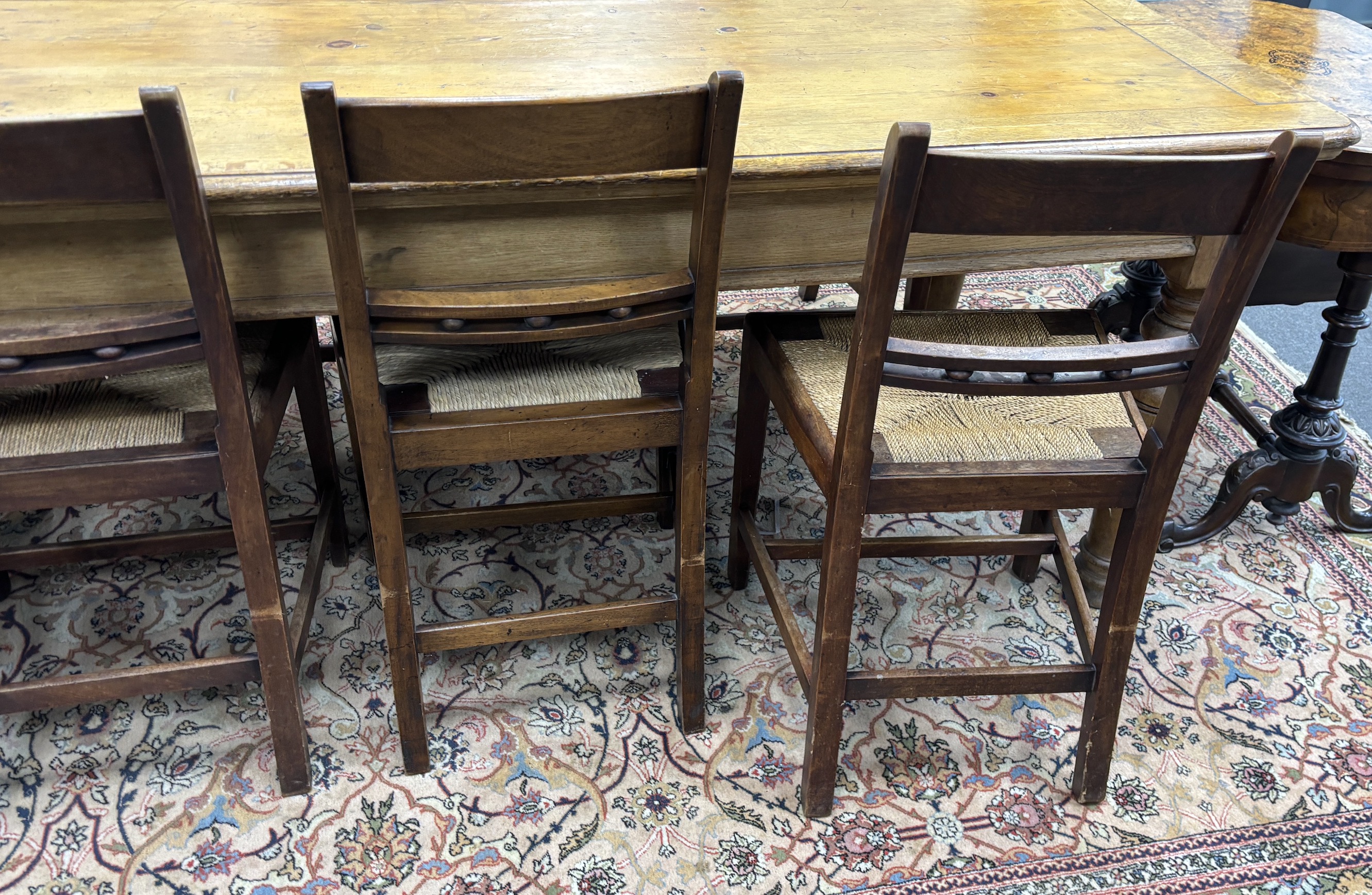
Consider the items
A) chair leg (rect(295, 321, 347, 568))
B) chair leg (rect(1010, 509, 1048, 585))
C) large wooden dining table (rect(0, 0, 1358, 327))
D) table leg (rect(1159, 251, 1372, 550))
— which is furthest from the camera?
table leg (rect(1159, 251, 1372, 550))

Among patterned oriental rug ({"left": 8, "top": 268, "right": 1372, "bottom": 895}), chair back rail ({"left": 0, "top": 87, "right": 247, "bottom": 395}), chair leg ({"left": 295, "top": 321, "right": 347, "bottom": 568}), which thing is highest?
chair back rail ({"left": 0, "top": 87, "right": 247, "bottom": 395})

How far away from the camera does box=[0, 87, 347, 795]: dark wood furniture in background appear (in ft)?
3.46

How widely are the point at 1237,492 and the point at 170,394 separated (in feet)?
6.29

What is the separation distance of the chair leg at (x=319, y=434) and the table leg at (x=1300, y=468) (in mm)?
1593

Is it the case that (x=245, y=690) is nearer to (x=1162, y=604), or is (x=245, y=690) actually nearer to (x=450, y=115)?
(x=450, y=115)

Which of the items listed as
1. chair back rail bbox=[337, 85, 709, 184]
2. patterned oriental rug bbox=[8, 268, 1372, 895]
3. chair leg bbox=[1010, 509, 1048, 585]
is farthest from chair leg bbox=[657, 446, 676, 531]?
chair back rail bbox=[337, 85, 709, 184]

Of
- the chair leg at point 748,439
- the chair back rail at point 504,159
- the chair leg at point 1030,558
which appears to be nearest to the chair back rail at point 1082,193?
the chair back rail at point 504,159

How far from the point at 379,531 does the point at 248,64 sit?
75 cm

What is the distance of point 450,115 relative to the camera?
3.57ft

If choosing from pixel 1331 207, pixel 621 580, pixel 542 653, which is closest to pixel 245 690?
pixel 542 653

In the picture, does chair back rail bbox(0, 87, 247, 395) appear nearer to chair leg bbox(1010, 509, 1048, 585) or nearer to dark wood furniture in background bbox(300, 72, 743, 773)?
dark wood furniture in background bbox(300, 72, 743, 773)

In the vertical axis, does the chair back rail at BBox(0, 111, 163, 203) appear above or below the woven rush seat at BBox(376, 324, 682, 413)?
above

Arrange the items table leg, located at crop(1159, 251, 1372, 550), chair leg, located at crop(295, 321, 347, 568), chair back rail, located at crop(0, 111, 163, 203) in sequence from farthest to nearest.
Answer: table leg, located at crop(1159, 251, 1372, 550)
chair leg, located at crop(295, 321, 347, 568)
chair back rail, located at crop(0, 111, 163, 203)

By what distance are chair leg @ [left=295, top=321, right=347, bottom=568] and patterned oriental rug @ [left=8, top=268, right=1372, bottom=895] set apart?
0.24 ft
